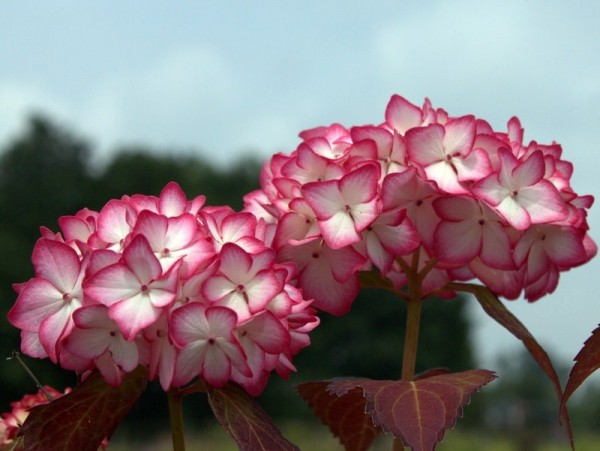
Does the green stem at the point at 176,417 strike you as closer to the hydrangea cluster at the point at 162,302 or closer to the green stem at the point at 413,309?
the hydrangea cluster at the point at 162,302

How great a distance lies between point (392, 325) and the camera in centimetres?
2208

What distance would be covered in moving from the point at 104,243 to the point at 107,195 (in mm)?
20751

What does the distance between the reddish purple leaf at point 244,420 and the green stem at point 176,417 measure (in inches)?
1.4

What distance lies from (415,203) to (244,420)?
0.99ft

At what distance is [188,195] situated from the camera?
2158 cm

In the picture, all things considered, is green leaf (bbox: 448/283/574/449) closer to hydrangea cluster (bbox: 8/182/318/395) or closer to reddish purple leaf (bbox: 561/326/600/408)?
reddish purple leaf (bbox: 561/326/600/408)

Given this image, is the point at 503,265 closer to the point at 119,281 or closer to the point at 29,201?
the point at 119,281

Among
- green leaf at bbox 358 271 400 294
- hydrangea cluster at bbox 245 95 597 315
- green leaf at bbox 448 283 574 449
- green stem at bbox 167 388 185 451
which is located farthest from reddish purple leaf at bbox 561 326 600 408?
green stem at bbox 167 388 185 451

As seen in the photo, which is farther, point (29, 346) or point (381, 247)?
point (381, 247)

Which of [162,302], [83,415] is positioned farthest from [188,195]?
[162,302]

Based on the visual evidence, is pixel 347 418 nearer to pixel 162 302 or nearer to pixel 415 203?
pixel 415 203

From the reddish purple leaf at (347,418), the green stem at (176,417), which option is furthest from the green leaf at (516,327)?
the green stem at (176,417)

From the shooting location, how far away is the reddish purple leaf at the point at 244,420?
818mm

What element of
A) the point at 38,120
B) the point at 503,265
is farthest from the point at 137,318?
the point at 38,120
